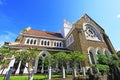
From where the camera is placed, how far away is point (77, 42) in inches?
1045

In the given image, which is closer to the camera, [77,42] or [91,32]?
[77,42]

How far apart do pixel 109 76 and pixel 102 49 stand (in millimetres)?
10644

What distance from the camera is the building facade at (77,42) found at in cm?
2462

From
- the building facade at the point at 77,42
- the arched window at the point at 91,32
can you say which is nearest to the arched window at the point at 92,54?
the building facade at the point at 77,42

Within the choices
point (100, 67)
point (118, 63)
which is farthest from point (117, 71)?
point (100, 67)

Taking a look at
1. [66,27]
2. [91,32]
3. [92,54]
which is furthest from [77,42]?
[66,27]

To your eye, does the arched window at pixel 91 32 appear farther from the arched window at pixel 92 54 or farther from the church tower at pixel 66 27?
the church tower at pixel 66 27

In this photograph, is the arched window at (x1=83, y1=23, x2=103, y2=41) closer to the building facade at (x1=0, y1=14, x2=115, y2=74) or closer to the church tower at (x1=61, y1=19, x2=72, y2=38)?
the building facade at (x1=0, y1=14, x2=115, y2=74)

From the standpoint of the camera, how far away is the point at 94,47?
27500mm

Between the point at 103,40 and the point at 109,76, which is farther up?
the point at 103,40

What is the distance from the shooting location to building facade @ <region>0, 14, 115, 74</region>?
80.8 feet

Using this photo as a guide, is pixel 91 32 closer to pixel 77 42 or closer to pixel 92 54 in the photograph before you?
pixel 92 54

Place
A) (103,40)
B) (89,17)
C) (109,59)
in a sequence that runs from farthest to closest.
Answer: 1. (89,17)
2. (103,40)
3. (109,59)

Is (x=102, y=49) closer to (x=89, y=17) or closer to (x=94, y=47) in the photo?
(x=94, y=47)
